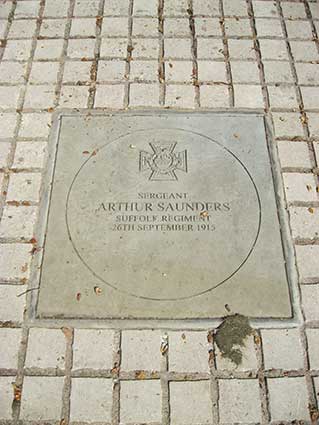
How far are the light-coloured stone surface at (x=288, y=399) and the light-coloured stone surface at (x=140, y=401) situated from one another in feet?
1.82

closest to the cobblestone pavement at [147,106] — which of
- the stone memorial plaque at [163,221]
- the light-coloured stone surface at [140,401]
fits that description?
the light-coloured stone surface at [140,401]

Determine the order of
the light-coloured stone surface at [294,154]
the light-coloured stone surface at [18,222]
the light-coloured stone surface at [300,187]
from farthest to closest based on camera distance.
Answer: the light-coloured stone surface at [294,154] < the light-coloured stone surface at [300,187] < the light-coloured stone surface at [18,222]

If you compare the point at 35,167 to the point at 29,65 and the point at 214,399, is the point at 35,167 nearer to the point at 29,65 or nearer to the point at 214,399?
the point at 29,65

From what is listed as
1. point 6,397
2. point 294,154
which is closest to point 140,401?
point 6,397

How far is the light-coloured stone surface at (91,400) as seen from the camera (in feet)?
8.04

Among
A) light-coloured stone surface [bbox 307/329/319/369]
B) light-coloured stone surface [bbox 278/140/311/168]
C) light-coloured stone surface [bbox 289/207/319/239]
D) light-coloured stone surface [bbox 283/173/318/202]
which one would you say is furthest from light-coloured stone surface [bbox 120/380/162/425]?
light-coloured stone surface [bbox 278/140/311/168]

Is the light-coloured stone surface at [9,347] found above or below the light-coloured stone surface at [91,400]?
above

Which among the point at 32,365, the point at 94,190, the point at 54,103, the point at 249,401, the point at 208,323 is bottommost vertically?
the point at 249,401

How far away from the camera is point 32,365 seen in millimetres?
2570

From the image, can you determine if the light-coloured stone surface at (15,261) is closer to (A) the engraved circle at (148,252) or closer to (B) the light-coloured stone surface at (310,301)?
(A) the engraved circle at (148,252)

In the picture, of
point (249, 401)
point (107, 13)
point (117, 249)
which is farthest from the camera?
point (107, 13)

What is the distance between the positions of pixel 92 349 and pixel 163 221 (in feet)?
2.69

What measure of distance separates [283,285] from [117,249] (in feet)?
3.07

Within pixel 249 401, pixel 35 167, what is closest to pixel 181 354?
pixel 249 401
